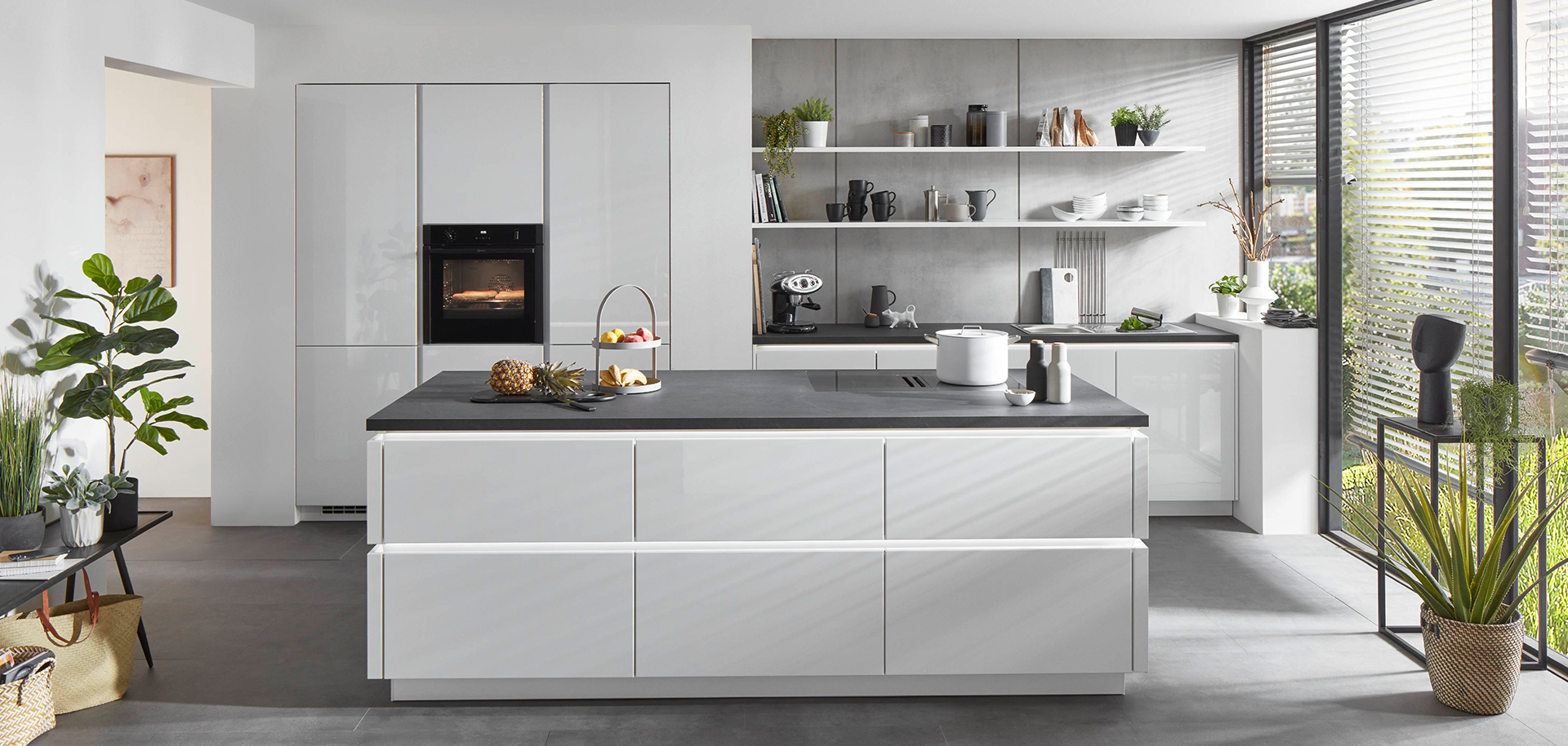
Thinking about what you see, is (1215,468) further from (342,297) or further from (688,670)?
(342,297)

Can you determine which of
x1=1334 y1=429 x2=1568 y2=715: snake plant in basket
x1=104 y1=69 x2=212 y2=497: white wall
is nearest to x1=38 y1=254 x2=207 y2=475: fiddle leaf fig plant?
x1=104 y1=69 x2=212 y2=497: white wall

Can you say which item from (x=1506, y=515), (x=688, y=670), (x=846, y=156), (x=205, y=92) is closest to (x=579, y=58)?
(x=846, y=156)

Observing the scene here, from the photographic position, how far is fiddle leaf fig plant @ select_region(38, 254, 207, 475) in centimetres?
375

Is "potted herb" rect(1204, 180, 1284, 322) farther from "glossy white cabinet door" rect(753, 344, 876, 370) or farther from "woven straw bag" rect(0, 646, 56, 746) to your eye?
"woven straw bag" rect(0, 646, 56, 746)

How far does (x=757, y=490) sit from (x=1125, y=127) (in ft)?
11.2

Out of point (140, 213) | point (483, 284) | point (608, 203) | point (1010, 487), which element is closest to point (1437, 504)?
point (1010, 487)

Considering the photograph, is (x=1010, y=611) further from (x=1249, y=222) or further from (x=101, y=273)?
(x=1249, y=222)

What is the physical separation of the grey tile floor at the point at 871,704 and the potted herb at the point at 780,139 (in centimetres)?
270

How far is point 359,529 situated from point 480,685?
2355 millimetres

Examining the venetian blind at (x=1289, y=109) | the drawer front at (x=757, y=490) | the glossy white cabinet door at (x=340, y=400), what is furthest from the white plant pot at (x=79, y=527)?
the venetian blind at (x=1289, y=109)

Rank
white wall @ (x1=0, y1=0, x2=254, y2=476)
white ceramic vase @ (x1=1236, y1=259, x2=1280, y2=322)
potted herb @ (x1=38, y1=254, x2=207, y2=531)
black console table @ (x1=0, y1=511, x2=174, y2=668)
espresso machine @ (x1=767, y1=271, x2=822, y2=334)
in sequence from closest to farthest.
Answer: black console table @ (x1=0, y1=511, x2=174, y2=668)
white wall @ (x1=0, y1=0, x2=254, y2=476)
potted herb @ (x1=38, y1=254, x2=207, y2=531)
white ceramic vase @ (x1=1236, y1=259, x2=1280, y2=322)
espresso machine @ (x1=767, y1=271, x2=822, y2=334)

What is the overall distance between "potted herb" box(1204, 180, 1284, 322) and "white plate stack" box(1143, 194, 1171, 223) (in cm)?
27

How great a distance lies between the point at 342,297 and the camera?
17.1 ft

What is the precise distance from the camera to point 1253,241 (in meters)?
5.55
